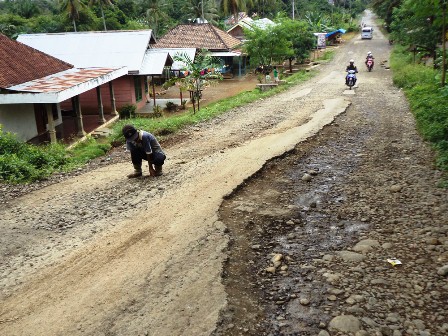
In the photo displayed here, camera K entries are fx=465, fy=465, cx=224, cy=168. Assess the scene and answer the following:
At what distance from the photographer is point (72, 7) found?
1651 inches

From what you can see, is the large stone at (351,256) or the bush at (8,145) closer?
the large stone at (351,256)

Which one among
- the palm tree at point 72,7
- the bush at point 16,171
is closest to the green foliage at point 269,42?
the bush at point 16,171

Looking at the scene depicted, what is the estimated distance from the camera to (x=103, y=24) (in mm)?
45375

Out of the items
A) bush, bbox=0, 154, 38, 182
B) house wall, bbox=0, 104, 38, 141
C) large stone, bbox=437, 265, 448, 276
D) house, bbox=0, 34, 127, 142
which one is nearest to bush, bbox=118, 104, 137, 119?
house, bbox=0, 34, 127, 142

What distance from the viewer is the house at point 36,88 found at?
47.3ft

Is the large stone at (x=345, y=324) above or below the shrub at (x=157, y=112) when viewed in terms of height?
above

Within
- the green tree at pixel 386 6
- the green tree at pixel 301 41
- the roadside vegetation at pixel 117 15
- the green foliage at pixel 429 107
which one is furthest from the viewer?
the roadside vegetation at pixel 117 15

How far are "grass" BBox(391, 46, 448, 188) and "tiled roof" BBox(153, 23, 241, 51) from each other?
17184 mm

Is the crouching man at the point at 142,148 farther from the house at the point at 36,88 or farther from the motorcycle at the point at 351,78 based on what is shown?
the motorcycle at the point at 351,78

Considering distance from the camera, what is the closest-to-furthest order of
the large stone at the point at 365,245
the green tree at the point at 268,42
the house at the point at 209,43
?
the large stone at the point at 365,245
the green tree at the point at 268,42
the house at the point at 209,43

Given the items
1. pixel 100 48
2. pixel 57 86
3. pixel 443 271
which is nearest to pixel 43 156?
pixel 57 86

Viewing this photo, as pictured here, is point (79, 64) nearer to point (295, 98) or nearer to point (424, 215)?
point (295, 98)

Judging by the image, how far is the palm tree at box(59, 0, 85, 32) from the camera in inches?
1649

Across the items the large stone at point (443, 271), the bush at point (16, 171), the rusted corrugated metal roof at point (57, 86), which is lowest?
the bush at point (16, 171)
